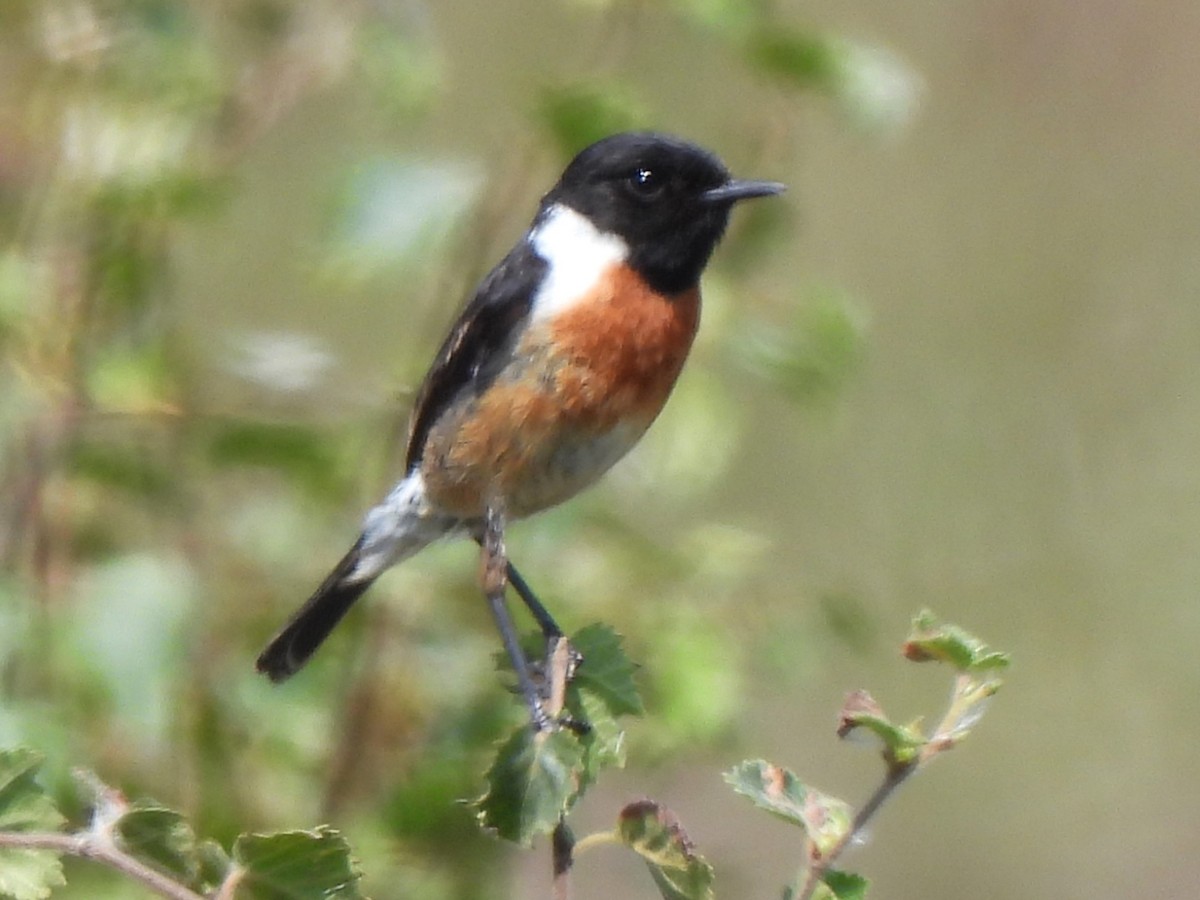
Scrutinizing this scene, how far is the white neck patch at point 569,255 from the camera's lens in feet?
10.0

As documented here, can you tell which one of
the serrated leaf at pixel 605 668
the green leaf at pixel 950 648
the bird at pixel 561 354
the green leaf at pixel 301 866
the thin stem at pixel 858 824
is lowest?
the thin stem at pixel 858 824

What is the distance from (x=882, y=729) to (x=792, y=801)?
0.58ft

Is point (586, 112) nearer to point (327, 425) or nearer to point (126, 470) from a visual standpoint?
point (327, 425)

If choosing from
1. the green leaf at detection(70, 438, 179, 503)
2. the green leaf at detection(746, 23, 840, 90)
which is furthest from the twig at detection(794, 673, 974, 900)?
the green leaf at detection(70, 438, 179, 503)

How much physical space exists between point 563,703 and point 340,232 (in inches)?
48.8

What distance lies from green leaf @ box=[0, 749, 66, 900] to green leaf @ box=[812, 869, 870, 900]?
2.39 feet

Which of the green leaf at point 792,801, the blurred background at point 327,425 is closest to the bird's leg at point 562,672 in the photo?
the green leaf at point 792,801

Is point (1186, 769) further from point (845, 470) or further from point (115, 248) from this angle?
point (115, 248)

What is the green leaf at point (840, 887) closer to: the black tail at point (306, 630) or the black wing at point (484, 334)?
the black wing at point (484, 334)

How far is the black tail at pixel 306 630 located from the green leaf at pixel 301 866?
1675 millimetres

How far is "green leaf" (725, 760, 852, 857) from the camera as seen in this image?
1.68 meters

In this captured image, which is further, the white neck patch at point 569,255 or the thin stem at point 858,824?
the white neck patch at point 569,255

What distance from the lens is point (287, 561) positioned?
362 cm

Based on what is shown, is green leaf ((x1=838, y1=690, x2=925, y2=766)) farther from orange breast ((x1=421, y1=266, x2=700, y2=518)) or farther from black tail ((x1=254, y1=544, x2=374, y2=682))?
black tail ((x1=254, y1=544, x2=374, y2=682))
